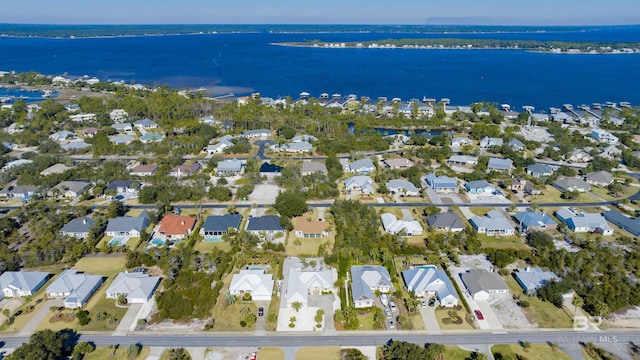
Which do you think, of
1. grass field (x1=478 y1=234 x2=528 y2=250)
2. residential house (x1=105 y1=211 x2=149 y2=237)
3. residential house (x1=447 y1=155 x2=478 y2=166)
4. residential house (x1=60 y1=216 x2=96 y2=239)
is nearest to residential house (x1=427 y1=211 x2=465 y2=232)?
grass field (x1=478 y1=234 x2=528 y2=250)

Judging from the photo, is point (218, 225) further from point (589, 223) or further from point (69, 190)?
point (589, 223)

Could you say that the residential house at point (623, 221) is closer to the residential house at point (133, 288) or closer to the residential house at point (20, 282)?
the residential house at point (133, 288)

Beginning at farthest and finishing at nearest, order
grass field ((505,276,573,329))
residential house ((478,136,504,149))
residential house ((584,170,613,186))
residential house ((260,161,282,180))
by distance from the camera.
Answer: residential house ((478,136,504,149)), residential house ((260,161,282,180)), residential house ((584,170,613,186)), grass field ((505,276,573,329))

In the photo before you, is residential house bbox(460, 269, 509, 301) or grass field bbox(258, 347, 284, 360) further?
residential house bbox(460, 269, 509, 301)

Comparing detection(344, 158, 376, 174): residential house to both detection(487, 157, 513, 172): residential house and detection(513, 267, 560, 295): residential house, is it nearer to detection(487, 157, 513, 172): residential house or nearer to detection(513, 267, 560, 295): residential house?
detection(487, 157, 513, 172): residential house

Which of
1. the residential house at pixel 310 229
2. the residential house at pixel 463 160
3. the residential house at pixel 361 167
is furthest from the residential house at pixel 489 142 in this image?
the residential house at pixel 310 229

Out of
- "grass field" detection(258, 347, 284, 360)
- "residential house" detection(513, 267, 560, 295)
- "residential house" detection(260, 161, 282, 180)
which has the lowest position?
"grass field" detection(258, 347, 284, 360)
